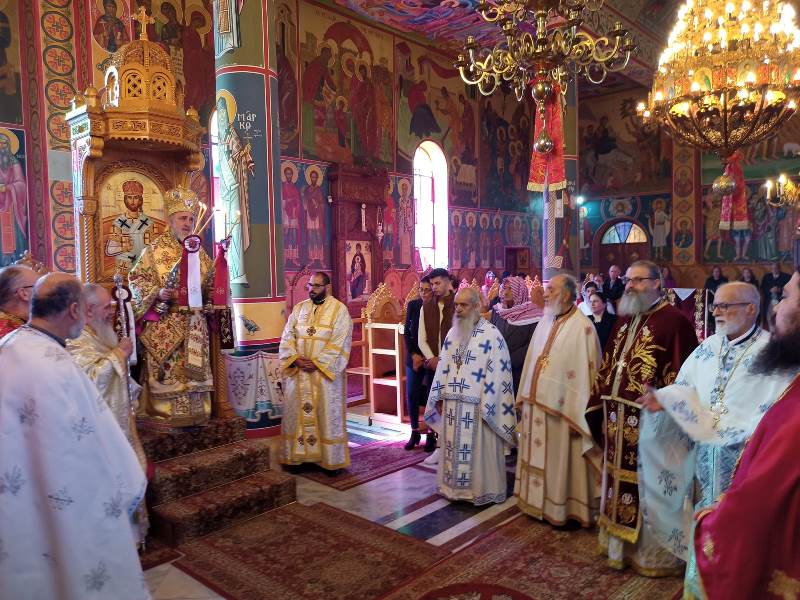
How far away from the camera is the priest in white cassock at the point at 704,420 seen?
266 centimetres

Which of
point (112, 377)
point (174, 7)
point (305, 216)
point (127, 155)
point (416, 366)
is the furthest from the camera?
point (305, 216)

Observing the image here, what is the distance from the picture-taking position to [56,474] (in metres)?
2.38

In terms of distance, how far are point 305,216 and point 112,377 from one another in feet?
25.5

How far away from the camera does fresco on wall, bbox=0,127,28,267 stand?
761 cm

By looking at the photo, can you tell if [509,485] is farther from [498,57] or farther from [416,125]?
[416,125]

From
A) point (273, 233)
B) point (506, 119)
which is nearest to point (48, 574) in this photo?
point (273, 233)

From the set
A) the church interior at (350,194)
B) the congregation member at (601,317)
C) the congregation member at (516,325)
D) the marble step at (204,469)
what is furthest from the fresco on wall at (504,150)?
the marble step at (204,469)

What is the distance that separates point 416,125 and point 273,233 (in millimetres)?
→ 7854

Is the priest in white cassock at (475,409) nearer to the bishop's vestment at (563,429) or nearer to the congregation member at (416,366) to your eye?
the bishop's vestment at (563,429)

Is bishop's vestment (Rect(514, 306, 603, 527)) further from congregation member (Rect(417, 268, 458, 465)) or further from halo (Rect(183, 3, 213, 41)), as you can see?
halo (Rect(183, 3, 213, 41))

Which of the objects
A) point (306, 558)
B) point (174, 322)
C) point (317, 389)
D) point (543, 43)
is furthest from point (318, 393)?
point (543, 43)

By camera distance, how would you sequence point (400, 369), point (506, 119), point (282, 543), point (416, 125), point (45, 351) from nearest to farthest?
1. point (45, 351)
2. point (282, 543)
3. point (400, 369)
4. point (416, 125)
5. point (506, 119)

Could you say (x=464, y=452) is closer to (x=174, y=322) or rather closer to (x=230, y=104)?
(x=174, y=322)

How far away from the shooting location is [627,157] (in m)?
17.8
